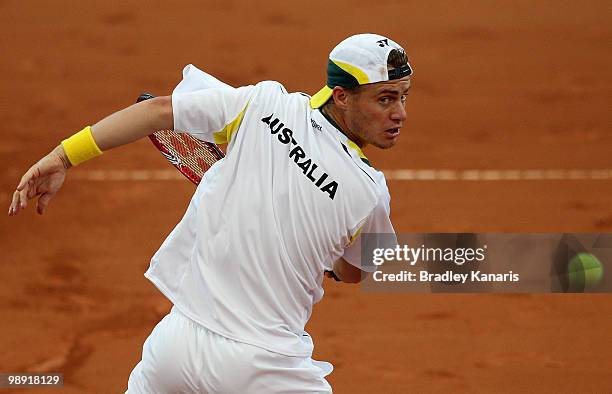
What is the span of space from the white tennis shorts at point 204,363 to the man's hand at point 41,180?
0.65 metres

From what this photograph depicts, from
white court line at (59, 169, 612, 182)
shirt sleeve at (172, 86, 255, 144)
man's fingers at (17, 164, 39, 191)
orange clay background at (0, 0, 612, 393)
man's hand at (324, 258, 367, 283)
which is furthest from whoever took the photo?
white court line at (59, 169, 612, 182)

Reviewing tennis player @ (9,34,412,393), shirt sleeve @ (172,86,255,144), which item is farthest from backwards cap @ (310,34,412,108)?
shirt sleeve @ (172,86,255,144)

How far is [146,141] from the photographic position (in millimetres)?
10250

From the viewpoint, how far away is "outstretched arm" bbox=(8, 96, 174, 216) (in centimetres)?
397

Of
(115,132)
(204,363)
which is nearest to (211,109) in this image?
(115,132)

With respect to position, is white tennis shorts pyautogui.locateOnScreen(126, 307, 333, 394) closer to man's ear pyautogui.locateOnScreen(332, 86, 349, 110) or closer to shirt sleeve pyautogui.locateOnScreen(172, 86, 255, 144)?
shirt sleeve pyautogui.locateOnScreen(172, 86, 255, 144)

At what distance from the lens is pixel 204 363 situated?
3975 mm

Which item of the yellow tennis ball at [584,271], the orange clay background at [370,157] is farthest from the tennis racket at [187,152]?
the yellow tennis ball at [584,271]

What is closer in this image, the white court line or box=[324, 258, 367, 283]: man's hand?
box=[324, 258, 367, 283]: man's hand

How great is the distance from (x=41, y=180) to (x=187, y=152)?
52.5 inches

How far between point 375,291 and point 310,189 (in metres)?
4.60

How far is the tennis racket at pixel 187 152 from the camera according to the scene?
5.14m

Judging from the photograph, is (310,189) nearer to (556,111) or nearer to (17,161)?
(17,161)

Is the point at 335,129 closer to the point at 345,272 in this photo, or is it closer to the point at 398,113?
the point at 398,113
